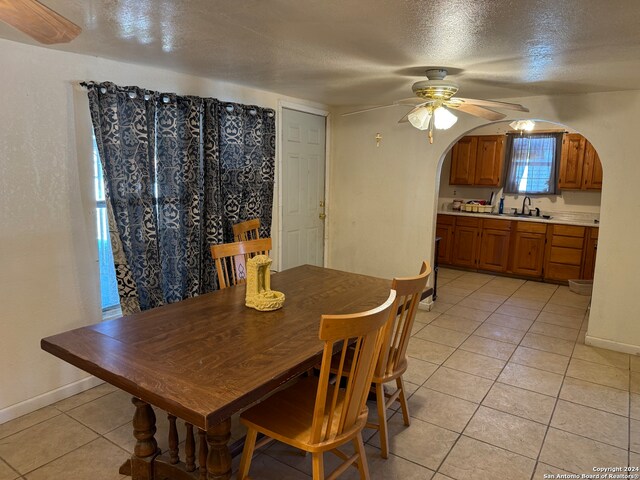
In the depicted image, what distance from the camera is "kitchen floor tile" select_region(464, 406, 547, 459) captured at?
7.83 feet

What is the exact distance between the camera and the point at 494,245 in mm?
6176

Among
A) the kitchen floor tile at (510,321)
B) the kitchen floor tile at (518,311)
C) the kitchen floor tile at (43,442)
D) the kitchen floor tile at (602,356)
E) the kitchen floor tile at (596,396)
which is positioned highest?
the kitchen floor tile at (518,311)

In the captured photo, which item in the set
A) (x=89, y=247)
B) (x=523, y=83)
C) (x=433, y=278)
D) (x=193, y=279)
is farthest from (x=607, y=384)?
(x=89, y=247)

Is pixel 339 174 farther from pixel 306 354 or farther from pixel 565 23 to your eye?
pixel 306 354

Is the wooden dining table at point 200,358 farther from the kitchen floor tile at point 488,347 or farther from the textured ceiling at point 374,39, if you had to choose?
the kitchen floor tile at point 488,347

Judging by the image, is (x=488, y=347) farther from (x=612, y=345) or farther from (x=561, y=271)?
(x=561, y=271)

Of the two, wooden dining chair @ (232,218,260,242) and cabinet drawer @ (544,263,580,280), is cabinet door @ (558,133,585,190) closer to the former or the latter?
cabinet drawer @ (544,263,580,280)

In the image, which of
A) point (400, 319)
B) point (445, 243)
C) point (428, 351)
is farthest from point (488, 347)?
point (445, 243)

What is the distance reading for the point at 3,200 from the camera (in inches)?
95.0

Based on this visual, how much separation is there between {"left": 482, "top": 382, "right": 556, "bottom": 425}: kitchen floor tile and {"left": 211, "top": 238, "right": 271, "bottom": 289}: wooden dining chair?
70.2 inches

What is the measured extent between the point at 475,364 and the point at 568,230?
125 inches

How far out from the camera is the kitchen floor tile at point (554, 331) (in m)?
4.02

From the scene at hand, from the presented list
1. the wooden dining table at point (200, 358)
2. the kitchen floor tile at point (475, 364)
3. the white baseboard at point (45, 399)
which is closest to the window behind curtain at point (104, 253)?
the white baseboard at point (45, 399)

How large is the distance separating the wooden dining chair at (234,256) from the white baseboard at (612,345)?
2949mm
